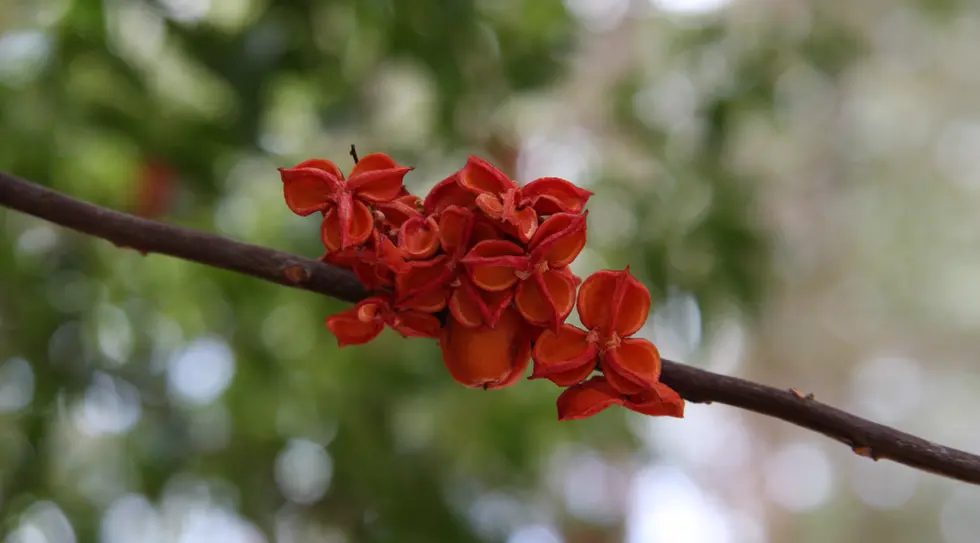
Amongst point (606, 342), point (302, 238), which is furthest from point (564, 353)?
point (302, 238)

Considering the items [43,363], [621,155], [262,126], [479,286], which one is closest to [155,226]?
[479,286]

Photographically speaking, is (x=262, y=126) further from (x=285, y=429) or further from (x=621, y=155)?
(x=621, y=155)

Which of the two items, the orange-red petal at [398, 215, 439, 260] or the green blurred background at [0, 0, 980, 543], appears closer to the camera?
the orange-red petal at [398, 215, 439, 260]

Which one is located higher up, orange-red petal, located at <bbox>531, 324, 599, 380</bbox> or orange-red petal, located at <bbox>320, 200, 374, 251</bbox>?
orange-red petal, located at <bbox>531, 324, 599, 380</bbox>

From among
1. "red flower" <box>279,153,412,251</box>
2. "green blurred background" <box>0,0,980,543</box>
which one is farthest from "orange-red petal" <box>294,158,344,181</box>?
"green blurred background" <box>0,0,980,543</box>

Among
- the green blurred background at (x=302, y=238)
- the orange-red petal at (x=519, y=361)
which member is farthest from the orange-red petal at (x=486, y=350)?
the green blurred background at (x=302, y=238)

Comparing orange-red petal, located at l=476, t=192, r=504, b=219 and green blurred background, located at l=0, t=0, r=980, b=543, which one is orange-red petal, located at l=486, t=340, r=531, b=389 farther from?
green blurred background, located at l=0, t=0, r=980, b=543

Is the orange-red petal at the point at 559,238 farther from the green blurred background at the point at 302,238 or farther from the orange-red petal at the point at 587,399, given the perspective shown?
the green blurred background at the point at 302,238
